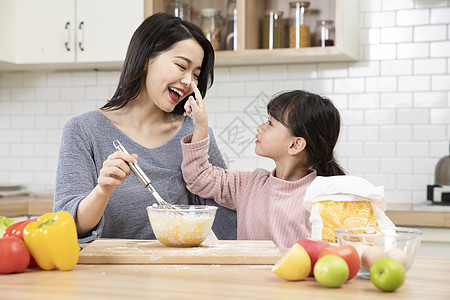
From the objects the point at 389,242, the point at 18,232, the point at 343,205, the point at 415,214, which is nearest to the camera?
the point at 389,242

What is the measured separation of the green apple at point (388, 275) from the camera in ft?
3.67

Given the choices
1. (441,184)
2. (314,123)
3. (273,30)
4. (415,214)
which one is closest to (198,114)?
(314,123)

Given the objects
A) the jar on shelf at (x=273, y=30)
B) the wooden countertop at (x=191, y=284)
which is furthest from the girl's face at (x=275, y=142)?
the jar on shelf at (x=273, y=30)

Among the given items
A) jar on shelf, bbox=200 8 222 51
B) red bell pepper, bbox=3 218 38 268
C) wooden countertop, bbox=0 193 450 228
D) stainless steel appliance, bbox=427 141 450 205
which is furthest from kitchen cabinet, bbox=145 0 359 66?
red bell pepper, bbox=3 218 38 268

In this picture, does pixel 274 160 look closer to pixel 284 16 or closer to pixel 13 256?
pixel 13 256

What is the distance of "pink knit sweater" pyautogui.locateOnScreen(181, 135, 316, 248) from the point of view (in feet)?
6.53

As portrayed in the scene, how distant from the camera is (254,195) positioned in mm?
2152

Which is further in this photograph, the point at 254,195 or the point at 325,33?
the point at 325,33

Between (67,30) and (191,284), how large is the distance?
282cm

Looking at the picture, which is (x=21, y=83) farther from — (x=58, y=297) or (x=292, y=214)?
(x=58, y=297)

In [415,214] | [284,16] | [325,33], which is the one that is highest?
[284,16]

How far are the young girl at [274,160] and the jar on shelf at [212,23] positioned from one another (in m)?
1.37

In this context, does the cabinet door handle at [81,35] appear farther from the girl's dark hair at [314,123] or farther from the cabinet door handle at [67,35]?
the girl's dark hair at [314,123]

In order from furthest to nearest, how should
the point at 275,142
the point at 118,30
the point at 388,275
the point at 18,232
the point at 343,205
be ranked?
1. the point at 118,30
2. the point at 275,142
3. the point at 343,205
4. the point at 18,232
5. the point at 388,275
